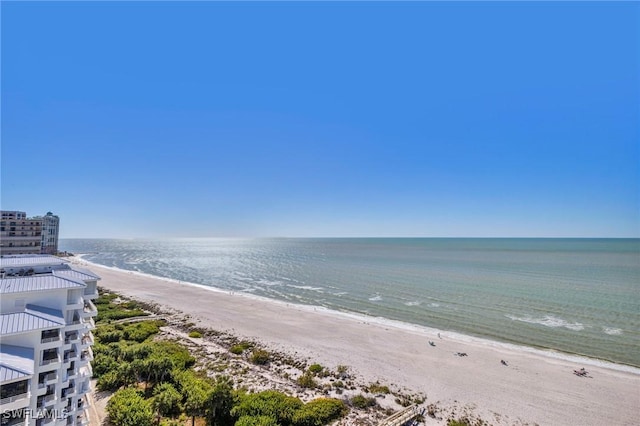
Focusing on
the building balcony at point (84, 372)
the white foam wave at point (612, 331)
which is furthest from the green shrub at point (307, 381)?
the white foam wave at point (612, 331)

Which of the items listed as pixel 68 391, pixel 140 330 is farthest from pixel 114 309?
pixel 68 391

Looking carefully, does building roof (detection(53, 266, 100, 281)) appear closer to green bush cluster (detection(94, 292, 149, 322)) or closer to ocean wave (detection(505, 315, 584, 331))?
green bush cluster (detection(94, 292, 149, 322))

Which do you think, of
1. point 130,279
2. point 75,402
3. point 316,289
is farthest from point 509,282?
point 130,279

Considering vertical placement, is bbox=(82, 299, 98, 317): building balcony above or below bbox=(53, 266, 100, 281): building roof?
below

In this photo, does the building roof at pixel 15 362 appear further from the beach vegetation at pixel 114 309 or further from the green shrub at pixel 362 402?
the beach vegetation at pixel 114 309

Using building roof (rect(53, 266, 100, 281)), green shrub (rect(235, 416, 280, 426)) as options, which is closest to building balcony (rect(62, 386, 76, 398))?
building roof (rect(53, 266, 100, 281))

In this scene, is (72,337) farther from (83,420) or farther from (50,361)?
(83,420)

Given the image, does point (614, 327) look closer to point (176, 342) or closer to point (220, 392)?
point (220, 392)
